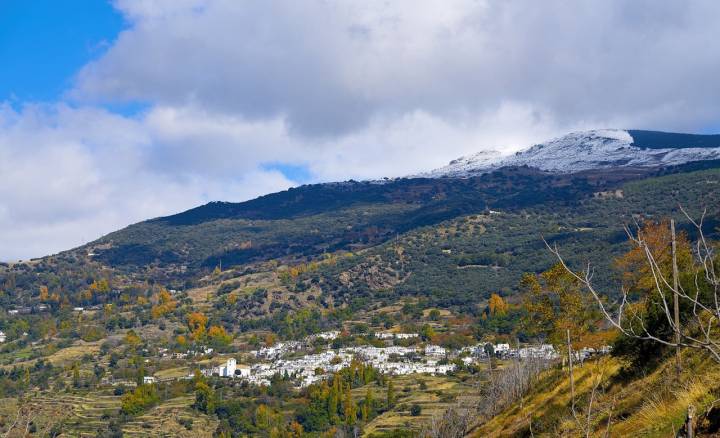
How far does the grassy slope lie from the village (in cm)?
7146

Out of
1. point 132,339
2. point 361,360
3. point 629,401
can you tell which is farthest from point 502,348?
point 629,401

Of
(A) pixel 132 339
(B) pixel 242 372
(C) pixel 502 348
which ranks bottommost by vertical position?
(C) pixel 502 348

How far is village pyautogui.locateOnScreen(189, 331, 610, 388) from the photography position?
340ft

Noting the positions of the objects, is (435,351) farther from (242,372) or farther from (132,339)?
(132,339)

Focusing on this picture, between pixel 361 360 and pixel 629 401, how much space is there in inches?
3902

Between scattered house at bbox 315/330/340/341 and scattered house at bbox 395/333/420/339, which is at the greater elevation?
scattered house at bbox 315/330/340/341

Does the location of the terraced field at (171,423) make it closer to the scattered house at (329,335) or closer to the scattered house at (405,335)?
the scattered house at (329,335)

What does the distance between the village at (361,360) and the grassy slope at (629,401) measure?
71459mm

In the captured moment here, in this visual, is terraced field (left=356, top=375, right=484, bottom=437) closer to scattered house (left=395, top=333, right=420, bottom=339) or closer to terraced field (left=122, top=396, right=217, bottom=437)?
terraced field (left=122, top=396, right=217, bottom=437)

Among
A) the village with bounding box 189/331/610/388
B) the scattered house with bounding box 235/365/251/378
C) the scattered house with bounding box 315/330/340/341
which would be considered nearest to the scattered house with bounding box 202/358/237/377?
the village with bounding box 189/331/610/388

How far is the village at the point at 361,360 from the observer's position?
104 m

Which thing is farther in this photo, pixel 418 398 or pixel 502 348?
pixel 502 348

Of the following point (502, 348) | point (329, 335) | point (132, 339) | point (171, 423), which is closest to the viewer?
point (171, 423)

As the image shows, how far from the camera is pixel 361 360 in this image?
114 meters
